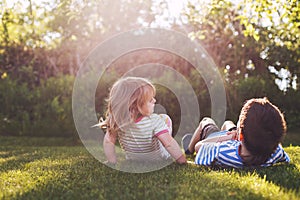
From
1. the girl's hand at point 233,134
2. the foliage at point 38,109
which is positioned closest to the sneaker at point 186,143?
the girl's hand at point 233,134

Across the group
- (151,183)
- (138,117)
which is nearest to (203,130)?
(138,117)

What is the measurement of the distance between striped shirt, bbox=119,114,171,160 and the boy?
49 cm

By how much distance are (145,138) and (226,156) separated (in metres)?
0.82

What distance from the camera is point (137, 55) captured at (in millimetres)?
11797

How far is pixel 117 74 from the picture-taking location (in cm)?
952

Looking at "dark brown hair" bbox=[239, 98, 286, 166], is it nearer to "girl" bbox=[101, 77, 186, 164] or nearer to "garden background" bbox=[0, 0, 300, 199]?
"garden background" bbox=[0, 0, 300, 199]

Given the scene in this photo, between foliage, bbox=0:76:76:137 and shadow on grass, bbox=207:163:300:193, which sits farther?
foliage, bbox=0:76:76:137

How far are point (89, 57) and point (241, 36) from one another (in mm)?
4552

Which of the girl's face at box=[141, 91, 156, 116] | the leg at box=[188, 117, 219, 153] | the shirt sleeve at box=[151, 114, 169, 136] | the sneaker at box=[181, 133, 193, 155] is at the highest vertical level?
the girl's face at box=[141, 91, 156, 116]

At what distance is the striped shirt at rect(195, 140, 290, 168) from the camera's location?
12.2 feet

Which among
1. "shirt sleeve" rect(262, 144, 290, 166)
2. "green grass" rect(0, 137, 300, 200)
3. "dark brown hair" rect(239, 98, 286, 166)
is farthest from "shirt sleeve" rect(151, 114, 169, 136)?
"shirt sleeve" rect(262, 144, 290, 166)

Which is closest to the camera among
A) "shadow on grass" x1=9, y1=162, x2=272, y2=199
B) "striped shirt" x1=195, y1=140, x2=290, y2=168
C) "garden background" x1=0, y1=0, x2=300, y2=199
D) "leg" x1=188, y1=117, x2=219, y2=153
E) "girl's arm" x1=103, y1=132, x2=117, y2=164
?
"shadow on grass" x1=9, y1=162, x2=272, y2=199

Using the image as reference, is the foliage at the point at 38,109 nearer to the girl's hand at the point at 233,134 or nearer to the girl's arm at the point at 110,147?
the girl's arm at the point at 110,147

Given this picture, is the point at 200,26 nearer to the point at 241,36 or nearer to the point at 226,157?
the point at 241,36
